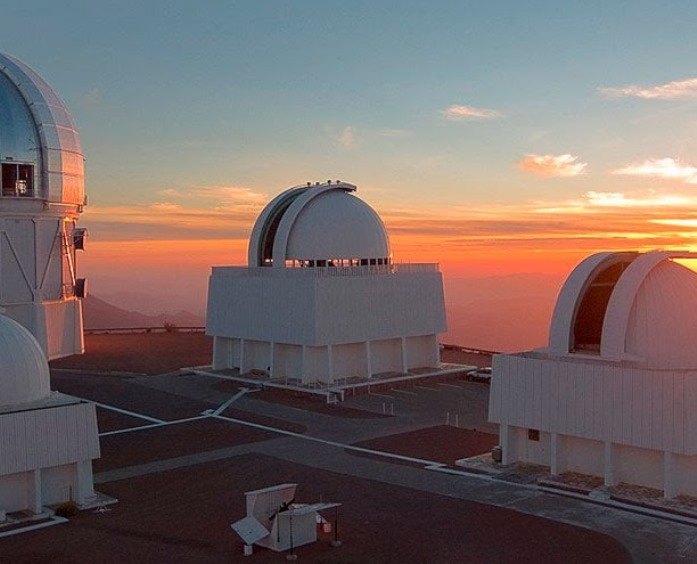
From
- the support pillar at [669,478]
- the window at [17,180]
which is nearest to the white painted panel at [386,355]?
the window at [17,180]

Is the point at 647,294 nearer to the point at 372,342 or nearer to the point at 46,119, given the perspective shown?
the point at 372,342

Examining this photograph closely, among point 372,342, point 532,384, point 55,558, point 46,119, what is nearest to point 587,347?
point 532,384

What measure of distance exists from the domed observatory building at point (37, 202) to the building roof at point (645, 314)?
27844mm

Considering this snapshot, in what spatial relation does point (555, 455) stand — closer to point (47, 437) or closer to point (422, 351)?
point (47, 437)

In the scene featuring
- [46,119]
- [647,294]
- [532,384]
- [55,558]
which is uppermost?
[46,119]

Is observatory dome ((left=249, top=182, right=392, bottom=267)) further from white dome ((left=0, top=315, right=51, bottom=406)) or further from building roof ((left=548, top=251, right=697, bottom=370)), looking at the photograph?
white dome ((left=0, top=315, right=51, bottom=406))

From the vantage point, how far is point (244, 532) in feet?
66.4

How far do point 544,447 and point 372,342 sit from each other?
1856 centimetres

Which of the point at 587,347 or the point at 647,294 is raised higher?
the point at 647,294

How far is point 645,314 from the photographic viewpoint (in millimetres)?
25859

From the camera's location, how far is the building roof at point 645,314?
25.6 m

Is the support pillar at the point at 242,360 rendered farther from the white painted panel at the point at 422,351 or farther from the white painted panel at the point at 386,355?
the white painted panel at the point at 422,351

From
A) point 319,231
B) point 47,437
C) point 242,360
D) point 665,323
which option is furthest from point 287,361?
point 665,323

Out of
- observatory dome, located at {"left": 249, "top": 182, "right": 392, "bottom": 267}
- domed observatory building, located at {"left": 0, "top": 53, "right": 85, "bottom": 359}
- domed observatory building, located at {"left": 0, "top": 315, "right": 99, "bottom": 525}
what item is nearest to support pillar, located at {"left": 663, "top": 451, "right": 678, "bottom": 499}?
domed observatory building, located at {"left": 0, "top": 315, "right": 99, "bottom": 525}
